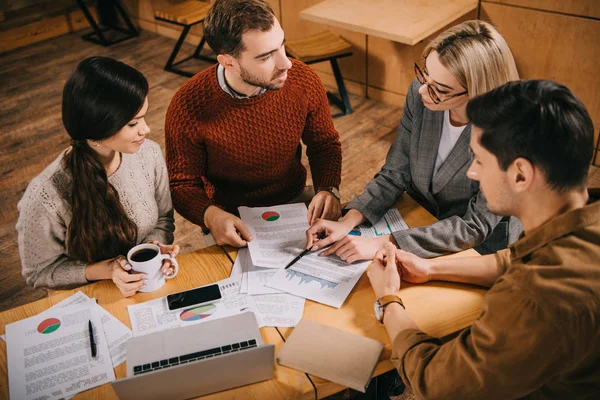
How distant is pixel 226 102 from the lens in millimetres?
2057

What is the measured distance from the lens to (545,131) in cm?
121

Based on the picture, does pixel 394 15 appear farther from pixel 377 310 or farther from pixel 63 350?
pixel 63 350

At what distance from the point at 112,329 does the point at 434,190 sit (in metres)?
1.20

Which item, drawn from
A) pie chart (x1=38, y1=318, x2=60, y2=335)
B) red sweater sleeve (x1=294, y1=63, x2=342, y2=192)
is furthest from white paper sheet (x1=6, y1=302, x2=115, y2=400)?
red sweater sleeve (x1=294, y1=63, x2=342, y2=192)

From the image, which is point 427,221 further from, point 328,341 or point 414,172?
point 328,341

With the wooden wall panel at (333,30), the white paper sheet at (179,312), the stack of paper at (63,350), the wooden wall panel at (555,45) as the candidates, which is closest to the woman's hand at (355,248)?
the white paper sheet at (179,312)

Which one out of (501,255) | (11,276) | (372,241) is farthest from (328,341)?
(11,276)

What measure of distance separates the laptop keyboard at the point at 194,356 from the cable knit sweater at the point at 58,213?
0.57 meters

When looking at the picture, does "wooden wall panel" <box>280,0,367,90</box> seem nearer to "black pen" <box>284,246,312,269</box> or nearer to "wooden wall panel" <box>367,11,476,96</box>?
"wooden wall panel" <box>367,11,476,96</box>

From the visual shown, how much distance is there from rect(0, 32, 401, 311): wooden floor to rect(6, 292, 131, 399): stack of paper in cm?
152

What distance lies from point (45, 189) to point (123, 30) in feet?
16.0

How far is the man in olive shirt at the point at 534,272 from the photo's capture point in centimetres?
115

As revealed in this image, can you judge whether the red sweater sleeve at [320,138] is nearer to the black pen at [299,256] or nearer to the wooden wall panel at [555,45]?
the black pen at [299,256]

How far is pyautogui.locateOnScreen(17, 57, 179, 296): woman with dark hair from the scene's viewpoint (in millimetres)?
1640
